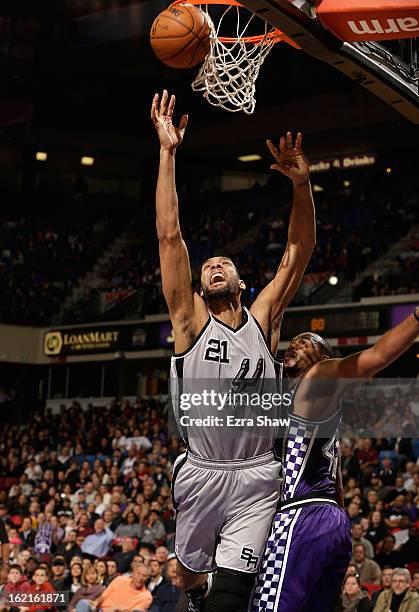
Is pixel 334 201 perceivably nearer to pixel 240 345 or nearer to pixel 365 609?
pixel 365 609

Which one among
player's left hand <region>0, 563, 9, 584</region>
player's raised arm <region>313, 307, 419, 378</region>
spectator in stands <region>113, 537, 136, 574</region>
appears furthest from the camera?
spectator in stands <region>113, 537, 136, 574</region>

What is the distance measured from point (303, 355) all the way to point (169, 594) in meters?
6.27

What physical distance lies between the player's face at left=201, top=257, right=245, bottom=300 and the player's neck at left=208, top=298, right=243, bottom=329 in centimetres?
5

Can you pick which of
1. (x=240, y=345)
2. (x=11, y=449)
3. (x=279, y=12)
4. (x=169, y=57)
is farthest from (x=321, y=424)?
(x=11, y=449)

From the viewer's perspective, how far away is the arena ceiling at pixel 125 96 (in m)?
24.8

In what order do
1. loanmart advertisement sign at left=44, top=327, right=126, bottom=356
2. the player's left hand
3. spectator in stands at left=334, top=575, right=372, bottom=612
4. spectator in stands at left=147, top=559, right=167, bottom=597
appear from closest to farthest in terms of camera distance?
spectator in stands at left=334, top=575, right=372, bottom=612
spectator in stands at left=147, top=559, right=167, bottom=597
the player's left hand
loanmart advertisement sign at left=44, top=327, right=126, bottom=356

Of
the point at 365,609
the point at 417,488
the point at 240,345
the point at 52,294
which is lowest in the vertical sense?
the point at 365,609

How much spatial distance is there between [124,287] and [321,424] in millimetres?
21642

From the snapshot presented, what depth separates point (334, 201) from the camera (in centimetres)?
2622

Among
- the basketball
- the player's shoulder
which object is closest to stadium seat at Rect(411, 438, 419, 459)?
the basketball

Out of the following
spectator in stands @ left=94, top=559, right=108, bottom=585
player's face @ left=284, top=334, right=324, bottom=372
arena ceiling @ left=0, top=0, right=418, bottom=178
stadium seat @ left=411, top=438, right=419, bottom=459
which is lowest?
spectator in stands @ left=94, top=559, right=108, bottom=585

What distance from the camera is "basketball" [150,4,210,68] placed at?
600cm

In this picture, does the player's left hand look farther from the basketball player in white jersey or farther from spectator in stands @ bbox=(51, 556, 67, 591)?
the basketball player in white jersey

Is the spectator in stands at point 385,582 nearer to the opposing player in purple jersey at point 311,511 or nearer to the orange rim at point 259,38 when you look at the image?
the opposing player in purple jersey at point 311,511
